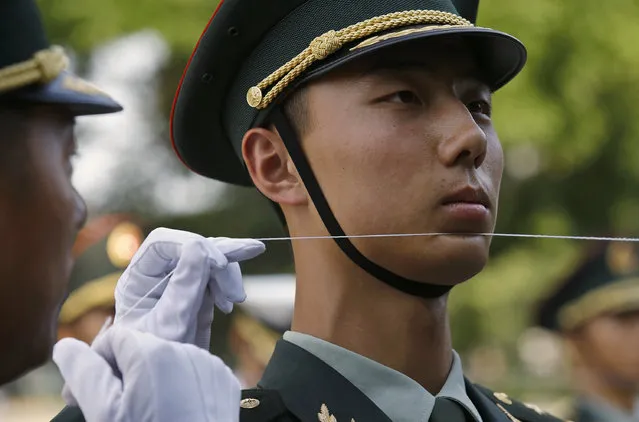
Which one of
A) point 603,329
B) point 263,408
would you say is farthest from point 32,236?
point 603,329

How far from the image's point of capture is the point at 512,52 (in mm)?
2732

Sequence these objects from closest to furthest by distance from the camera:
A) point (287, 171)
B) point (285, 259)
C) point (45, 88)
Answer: point (45, 88), point (287, 171), point (285, 259)

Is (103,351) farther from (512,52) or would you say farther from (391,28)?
(512,52)

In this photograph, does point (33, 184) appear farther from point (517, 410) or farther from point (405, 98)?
point (517, 410)

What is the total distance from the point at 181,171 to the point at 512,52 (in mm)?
2902

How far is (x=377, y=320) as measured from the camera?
2553mm

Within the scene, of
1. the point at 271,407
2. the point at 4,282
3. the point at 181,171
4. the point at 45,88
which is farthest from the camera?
the point at 181,171

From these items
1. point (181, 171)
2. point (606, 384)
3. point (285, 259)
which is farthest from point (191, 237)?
point (606, 384)

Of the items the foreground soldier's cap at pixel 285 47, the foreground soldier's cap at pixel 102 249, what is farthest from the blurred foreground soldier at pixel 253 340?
the foreground soldier's cap at pixel 285 47

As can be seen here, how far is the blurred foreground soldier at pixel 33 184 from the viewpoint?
206 centimetres

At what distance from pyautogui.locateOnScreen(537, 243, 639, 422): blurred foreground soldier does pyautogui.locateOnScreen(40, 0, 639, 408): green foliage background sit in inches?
22.3

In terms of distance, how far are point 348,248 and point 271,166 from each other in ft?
0.98

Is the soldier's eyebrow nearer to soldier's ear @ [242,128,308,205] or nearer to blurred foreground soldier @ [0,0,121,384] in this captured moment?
soldier's ear @ [242,128,308,205]

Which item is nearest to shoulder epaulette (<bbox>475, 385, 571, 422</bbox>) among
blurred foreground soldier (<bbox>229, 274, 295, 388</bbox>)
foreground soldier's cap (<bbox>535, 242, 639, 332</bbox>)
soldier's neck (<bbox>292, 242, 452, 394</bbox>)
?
soldier's neck (<bbox>292, 242, 452, 394</bbox>)
